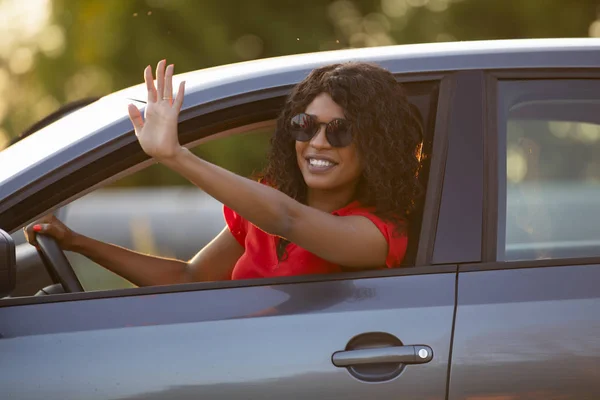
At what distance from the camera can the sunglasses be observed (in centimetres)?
221

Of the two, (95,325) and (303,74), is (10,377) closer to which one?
(95,325)

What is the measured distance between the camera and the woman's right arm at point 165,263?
263 centimetres

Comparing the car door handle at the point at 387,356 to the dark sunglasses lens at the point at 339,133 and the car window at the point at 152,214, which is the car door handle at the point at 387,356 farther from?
the car window at the point at 152,214

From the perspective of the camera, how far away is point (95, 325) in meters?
1.95

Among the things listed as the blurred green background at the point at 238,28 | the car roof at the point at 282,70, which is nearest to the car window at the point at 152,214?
the blurred green background at the point at 238,28

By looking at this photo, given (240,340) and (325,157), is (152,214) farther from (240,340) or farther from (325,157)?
(240,340)

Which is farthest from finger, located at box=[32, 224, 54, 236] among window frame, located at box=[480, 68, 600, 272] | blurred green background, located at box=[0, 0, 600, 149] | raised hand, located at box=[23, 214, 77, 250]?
blurred green background, located at box=[0, 0, 600, 149]

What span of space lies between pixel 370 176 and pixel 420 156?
14 cm

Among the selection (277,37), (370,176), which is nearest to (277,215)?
(370,176)

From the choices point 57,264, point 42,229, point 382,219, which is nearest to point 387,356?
point 382,219

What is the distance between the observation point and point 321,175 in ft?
7.41

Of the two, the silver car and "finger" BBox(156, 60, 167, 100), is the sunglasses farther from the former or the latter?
"finger" BBox(156, 60, 167, 100)

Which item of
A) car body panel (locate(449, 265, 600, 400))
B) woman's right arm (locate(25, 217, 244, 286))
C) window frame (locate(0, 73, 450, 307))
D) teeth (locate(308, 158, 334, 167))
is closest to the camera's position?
car body panel (locate(449, 265, 600, 400))

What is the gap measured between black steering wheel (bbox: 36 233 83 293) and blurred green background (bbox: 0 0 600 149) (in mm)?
6104
